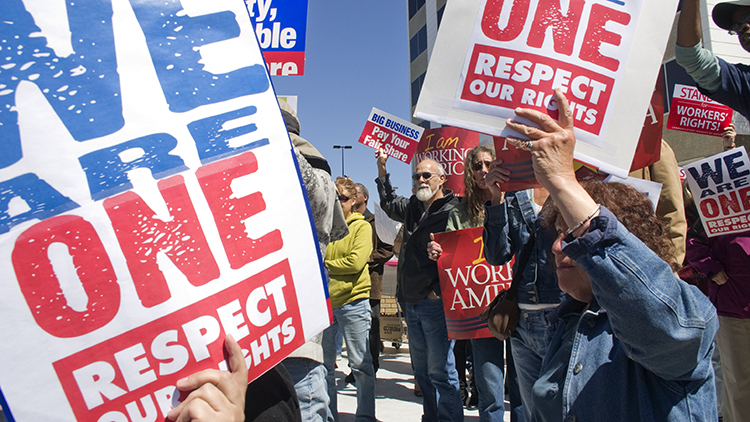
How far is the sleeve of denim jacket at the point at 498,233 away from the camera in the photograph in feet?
8.52

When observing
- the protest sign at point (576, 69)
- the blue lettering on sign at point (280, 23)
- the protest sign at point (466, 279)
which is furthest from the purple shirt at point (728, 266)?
the blue lettering on sign at point (280, 23)

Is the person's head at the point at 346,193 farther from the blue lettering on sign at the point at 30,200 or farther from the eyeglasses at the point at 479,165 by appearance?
the blue lettering on sign at the point at 30,200

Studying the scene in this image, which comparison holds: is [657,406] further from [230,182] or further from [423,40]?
[423,40]

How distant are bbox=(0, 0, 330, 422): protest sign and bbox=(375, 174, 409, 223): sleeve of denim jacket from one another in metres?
3.73

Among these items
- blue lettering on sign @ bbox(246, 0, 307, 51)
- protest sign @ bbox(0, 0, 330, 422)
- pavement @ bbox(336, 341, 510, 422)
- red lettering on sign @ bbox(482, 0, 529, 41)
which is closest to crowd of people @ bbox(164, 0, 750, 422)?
protest sign @ bbox(0, 0, 330, 422)

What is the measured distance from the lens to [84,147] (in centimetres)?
90

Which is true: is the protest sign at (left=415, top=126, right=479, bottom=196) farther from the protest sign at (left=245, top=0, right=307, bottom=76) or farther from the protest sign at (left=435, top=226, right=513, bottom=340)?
the protest sign at (left=245, top=0, right=307, bottom=76)

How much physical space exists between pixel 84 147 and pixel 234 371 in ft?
1.70

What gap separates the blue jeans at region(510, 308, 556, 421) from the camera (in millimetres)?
2309

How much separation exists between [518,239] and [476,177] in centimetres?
78

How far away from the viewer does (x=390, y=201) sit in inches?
195

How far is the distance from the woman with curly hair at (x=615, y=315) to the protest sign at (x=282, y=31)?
2.29 m

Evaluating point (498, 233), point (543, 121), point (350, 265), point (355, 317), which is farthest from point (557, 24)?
point (355, 317)

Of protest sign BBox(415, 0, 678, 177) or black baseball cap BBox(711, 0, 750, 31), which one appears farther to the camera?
black baseball cap BBox(711, 0, 750, 31)
